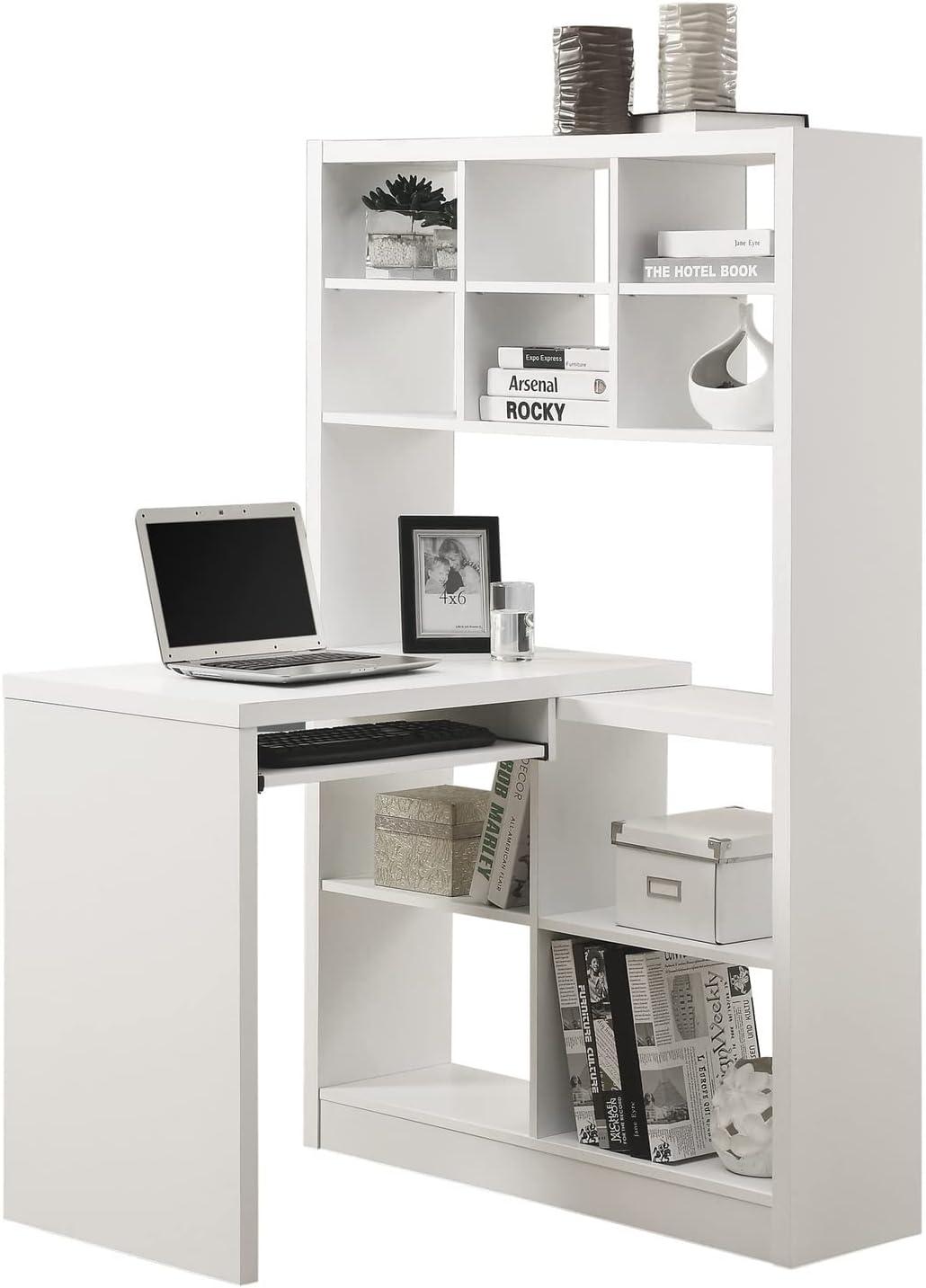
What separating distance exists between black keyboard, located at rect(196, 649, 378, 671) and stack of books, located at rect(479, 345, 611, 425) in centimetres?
56

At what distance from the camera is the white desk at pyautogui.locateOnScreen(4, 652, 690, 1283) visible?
4633mm

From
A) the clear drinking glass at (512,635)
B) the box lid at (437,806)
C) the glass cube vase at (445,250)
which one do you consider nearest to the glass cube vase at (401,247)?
the glass cube vase at (445,250)

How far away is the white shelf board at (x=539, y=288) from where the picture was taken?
5129mm

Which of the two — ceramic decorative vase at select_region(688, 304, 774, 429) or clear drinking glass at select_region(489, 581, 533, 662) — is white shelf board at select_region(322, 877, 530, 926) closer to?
clear drinking glass at select_region(489, 581, 533, 662)

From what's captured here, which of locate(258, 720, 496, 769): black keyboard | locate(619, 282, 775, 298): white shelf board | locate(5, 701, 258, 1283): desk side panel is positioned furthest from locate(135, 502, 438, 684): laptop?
locate(619, 282, 775, 298): white shelf board

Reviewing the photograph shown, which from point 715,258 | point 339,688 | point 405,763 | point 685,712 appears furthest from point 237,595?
point 715,258

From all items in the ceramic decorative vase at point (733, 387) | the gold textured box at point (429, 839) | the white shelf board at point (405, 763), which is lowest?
the gold textured box at point (429, 839)

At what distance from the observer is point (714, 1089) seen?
5.18 m

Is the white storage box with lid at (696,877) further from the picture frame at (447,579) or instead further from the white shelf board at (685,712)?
the picture frame at (447,579)

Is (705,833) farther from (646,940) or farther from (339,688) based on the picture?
(339,688)

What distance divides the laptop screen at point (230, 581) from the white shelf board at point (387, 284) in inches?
21.0

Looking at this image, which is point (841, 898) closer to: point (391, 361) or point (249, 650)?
point (249, 650)

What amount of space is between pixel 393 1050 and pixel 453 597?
1.00 m

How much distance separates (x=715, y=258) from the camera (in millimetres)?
4961
